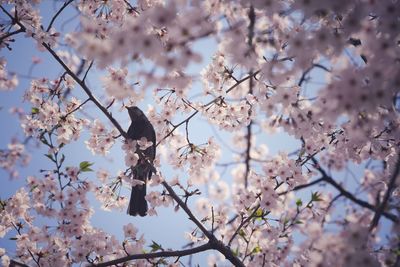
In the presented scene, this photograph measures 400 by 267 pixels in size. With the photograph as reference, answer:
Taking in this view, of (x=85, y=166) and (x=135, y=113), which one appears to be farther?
(x=135, y=113)

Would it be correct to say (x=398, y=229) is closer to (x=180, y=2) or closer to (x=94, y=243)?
(x=180, y=2)

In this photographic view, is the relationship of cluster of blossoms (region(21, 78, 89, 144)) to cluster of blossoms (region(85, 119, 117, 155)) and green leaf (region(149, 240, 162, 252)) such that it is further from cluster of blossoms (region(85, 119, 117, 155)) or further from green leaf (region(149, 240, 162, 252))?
green leaf (region(149, 240, 162, 252))

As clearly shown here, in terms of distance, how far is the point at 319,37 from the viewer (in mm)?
2037

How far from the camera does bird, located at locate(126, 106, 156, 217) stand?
3.98 metres

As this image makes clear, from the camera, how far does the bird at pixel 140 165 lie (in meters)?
3.98

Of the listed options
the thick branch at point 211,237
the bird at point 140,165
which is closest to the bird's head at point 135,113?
the bird at point 140,165

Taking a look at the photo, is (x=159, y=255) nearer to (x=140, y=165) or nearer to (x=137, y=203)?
(x=140, y=165)

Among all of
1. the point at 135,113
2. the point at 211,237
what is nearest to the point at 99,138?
the point at 135,113

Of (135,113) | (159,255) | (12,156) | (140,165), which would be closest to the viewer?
(159,255)

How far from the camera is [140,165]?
157 inches

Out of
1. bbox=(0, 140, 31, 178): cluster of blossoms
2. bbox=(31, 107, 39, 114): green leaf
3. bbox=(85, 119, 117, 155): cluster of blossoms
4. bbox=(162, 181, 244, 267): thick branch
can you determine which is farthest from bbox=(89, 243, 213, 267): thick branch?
bbox=(0, 140, 31, 178): cluster of blossoms

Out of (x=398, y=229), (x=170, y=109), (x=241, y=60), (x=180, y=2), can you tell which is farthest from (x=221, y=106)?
(x=398, y=229)

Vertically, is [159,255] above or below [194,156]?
→ below

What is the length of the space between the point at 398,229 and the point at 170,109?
2.77 meters
